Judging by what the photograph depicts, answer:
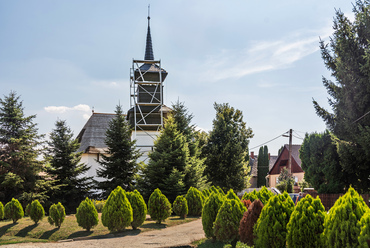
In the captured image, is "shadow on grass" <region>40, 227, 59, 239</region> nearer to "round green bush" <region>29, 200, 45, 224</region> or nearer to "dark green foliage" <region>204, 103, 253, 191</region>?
"round green bush" <region>29, 200, 45, 224</region>

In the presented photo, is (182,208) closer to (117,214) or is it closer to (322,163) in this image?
(117,214)

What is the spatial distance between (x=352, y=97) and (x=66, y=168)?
1864 cm

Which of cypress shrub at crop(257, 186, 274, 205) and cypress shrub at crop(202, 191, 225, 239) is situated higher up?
cypress shrub at crop(257, 186, 274, 205)

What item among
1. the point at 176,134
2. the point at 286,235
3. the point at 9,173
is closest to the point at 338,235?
the point at 286,235

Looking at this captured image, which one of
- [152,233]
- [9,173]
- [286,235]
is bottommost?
[152,233]

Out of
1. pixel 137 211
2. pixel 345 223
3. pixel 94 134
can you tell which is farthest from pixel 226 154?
pixel 345 223

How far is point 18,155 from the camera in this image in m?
18.6

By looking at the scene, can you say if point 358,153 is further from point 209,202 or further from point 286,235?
point 286,235

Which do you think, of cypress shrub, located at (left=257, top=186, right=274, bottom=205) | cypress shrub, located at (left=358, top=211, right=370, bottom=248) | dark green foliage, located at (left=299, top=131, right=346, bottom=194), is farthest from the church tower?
cypress shrub, located at (left=358, top=211, right=370, bottom=248)

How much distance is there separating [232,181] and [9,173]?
15531mm

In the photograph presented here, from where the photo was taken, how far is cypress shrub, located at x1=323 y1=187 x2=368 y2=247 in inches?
224

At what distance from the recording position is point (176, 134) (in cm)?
2116

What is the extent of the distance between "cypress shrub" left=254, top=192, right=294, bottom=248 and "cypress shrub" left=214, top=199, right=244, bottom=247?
1.38 m

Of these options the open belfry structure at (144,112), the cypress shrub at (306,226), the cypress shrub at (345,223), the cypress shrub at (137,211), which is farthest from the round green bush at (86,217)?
the open belfry structure at (144,112)
